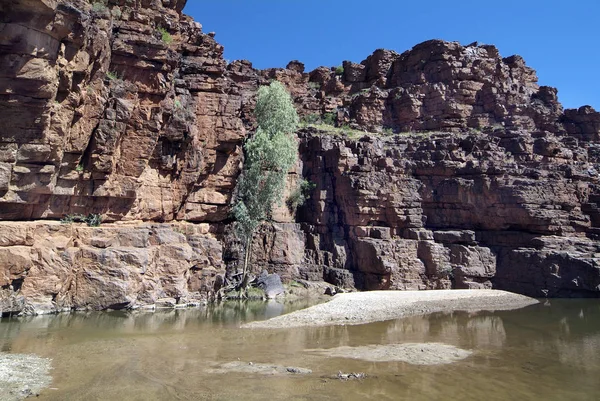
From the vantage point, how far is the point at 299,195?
3719cm

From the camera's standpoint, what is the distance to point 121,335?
16531 mm

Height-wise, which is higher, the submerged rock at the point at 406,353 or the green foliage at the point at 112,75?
the green foliage at the point at 112,75

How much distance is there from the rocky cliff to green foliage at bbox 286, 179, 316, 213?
73 cm

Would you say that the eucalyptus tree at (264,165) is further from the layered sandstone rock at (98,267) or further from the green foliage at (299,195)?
the layered sandstone rock at (98,267)

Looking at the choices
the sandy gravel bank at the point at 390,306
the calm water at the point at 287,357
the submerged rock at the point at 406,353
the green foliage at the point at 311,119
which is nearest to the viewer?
the calm water at the point at 287,357

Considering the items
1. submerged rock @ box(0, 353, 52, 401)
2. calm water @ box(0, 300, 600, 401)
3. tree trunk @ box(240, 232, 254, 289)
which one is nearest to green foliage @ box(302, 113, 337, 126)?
tree trunk @ box(240, 232, 254, 289)

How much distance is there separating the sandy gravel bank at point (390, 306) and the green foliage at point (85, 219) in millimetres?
10770

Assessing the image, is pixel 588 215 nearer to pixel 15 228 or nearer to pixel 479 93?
pixel 479 93

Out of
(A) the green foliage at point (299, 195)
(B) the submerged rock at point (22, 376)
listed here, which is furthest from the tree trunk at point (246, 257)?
(B) the submerged rock at point (22, 376)

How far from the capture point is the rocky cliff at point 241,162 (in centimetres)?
2038

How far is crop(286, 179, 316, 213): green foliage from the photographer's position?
37.2m

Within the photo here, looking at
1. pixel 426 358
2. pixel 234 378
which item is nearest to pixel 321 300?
pixel 426 358

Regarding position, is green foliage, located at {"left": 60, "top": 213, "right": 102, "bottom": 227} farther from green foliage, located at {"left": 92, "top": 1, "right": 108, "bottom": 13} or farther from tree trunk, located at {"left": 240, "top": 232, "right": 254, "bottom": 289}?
green foliage, located at {"left": 92, "top": 1, "right": 108, "bottom": 13}

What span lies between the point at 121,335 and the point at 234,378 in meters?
7.22
